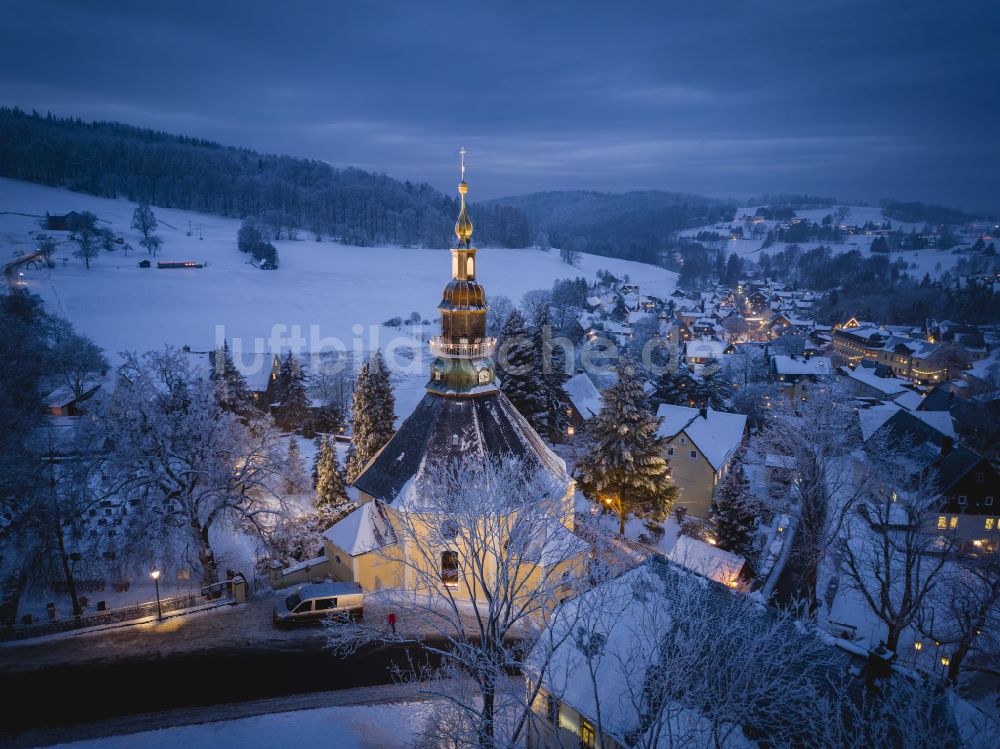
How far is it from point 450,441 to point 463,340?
393cm

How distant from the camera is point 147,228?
91.3 metres

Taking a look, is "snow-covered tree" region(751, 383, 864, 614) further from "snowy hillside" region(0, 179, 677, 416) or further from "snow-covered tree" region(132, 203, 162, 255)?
"snow-covered tree" region(132, 203, 162, 255)

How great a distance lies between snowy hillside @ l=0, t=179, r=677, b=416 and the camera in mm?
66500

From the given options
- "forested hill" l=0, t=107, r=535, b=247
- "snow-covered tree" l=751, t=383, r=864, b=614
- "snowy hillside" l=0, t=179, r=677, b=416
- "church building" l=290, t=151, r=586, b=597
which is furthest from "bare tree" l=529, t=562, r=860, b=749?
"forested hill" l=0, t=107, r=535, b=247

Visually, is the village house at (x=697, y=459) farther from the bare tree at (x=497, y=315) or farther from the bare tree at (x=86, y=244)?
the bare tree at (x=86, y=244)

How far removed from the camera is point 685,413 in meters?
37.2

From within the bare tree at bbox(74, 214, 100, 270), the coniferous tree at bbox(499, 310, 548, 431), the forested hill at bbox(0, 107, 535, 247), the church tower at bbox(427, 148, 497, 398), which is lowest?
the coniferous tree at bbox(499, 310, 548, 431)

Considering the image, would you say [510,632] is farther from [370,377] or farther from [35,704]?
[370,377]

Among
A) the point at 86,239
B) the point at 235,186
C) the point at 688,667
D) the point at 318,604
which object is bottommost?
the point at 318,604

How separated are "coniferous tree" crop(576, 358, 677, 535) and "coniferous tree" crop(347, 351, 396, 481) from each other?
12.0 m

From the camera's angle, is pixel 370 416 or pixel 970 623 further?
pixel 370 416

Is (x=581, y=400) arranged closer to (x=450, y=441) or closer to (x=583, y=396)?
(x=583, y=396)

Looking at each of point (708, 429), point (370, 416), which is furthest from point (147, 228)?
point (708, 429)

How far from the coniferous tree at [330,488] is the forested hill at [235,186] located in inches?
4027
